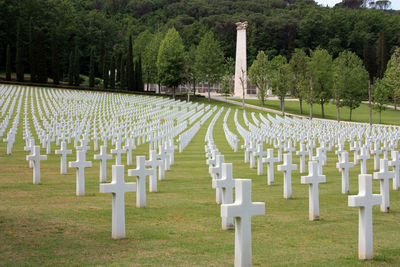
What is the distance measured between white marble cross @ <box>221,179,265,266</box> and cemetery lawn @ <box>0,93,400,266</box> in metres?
0.55

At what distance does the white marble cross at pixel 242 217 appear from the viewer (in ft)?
19.1

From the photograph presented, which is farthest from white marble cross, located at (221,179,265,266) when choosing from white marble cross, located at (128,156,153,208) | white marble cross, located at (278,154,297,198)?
white marble cross, located at (278,154,297,198)

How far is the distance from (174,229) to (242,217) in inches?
98.0

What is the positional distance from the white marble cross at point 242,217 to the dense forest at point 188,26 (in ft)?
257

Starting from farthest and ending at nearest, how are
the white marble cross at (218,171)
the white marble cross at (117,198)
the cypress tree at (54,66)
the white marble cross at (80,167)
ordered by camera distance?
the cypress tree at (54,66) < the white marble cross at (80,167) < the white marble cross at (218,171) < the white marble cross at (117,198)

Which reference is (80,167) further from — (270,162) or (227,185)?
(270,162)

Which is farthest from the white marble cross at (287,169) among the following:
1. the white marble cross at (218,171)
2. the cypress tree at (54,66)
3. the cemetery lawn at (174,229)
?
the cypress tree at (54,66)

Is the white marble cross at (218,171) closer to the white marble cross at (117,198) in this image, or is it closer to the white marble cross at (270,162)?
the white marble cross at (117,198)

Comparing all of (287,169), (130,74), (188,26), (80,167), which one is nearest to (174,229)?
(80,167)

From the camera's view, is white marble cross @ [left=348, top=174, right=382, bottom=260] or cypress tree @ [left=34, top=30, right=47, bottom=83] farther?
cypress tree @ [left=34, top=30, right=47, bottom=83]

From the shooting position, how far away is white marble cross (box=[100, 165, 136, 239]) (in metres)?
7.43

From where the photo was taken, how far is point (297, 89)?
222ft

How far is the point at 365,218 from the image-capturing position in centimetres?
672

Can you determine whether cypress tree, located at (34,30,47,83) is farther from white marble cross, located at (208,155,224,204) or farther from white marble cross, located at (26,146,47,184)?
white marble cross, located at (208,155,224,204)
